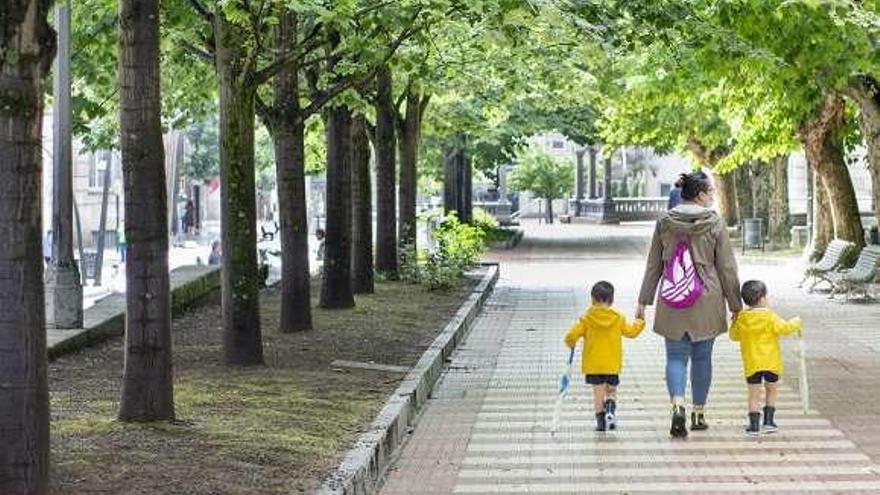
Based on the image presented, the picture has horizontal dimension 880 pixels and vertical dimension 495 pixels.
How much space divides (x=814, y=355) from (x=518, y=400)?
186 inches

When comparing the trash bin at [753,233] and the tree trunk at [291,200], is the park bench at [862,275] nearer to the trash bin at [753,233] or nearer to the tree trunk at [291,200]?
the tree trunk at [291,200]

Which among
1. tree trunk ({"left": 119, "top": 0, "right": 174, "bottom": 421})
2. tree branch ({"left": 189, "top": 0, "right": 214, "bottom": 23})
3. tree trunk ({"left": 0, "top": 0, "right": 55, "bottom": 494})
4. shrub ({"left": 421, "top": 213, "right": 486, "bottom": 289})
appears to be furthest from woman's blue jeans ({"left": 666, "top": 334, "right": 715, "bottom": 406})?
shrub ({"left": 421, "top": 213, "right": 486, "bottom": 289})

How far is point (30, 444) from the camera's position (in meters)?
6.68

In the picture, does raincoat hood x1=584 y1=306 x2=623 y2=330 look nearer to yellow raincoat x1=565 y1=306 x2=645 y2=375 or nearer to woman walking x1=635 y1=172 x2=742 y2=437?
yellow raincoat x1=565 y1=306 x2=645 y2=375

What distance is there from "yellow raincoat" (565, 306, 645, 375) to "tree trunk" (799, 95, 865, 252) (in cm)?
1839

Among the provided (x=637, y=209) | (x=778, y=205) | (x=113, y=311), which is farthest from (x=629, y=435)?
(x=637, y=209)

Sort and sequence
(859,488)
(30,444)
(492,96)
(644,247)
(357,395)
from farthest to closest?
(644,247) → (492,96) → (357,395) → (859,488) → (30,444)

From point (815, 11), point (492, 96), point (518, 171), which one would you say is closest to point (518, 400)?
point (815, 11)

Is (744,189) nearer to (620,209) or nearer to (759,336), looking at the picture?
(620,209)

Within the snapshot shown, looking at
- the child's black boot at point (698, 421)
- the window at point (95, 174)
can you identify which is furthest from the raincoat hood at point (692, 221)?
the window at point (95, 174)

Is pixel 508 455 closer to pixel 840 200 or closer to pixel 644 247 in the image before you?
pixel 840 200

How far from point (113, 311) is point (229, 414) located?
6.54m

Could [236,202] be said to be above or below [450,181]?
below

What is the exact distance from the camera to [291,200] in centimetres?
1638
